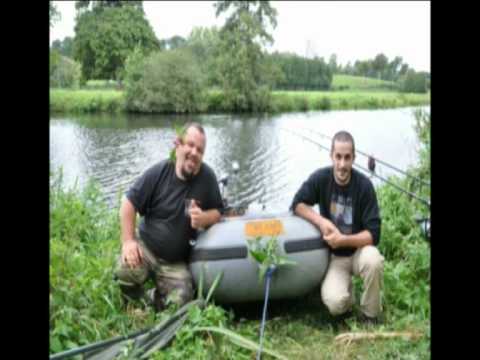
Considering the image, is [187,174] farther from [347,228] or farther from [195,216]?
[347,228]

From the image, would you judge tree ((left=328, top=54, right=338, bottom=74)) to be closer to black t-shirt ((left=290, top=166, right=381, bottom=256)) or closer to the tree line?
the tree line

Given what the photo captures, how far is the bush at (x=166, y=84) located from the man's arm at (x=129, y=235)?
5.21 meters

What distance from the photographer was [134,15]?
7590mm

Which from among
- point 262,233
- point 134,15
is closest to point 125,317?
point 262,233

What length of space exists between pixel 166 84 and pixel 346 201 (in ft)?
20.0

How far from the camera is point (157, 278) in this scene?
2.96 metres

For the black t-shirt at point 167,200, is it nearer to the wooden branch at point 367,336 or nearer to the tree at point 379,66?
the wooden branch at point 367,336

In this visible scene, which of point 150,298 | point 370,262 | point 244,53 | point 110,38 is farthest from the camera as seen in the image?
point 244,53

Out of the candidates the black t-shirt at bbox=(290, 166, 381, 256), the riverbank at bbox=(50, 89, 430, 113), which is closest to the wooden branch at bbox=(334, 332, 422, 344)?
the black t-shirt at bbox=(290, 166, 381, 256)

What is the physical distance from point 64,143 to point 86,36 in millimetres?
1905

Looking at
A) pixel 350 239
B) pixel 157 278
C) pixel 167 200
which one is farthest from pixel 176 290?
pixel 350 239
